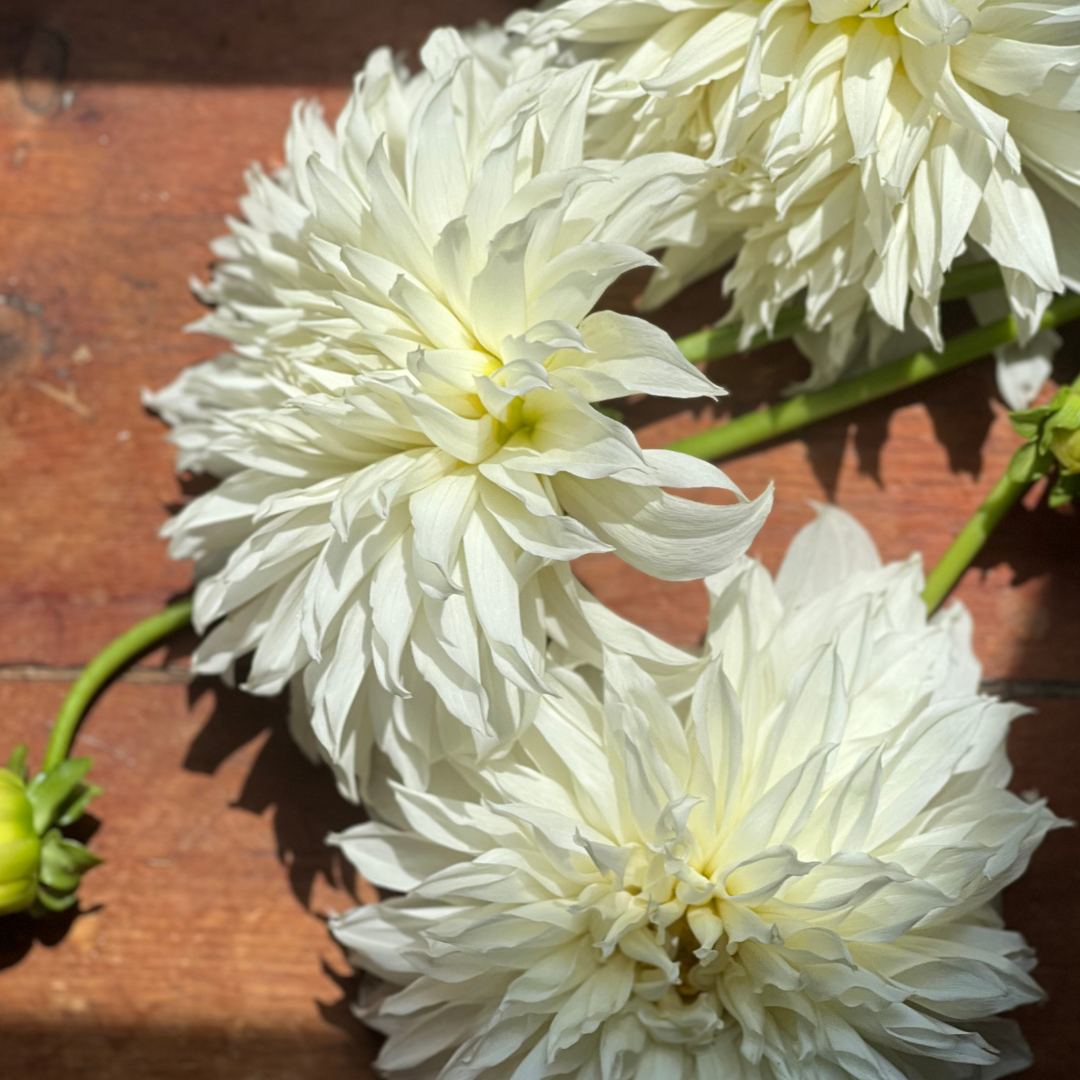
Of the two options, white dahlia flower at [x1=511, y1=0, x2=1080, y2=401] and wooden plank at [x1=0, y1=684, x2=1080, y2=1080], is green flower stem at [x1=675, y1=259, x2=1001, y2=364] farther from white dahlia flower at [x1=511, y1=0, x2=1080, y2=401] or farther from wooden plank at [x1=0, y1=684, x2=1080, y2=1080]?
wooden plank at [x1=0, y1=684, x2=1080, y2=1080]

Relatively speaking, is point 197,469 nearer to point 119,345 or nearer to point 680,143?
point 119,345

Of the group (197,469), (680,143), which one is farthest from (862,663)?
(197,469)

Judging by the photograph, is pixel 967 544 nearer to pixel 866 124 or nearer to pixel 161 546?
pixel 866 124

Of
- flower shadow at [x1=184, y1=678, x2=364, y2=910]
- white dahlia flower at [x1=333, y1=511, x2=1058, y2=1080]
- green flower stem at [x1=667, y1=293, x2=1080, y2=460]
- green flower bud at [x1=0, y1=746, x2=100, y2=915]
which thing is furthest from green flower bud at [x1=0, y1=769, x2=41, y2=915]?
green flower stem at [x1=667, y1=293, x2=1080, y2=460]

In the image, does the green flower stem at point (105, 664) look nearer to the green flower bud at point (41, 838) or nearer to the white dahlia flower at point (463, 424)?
the green flower bud at point (41, 838)

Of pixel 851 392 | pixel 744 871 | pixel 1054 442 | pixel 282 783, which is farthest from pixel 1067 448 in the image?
pixel 282 783

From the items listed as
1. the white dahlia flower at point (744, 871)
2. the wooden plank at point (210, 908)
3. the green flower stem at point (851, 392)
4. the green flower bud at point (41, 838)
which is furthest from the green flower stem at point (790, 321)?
the green flower bud at point (41, 838)
